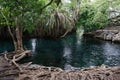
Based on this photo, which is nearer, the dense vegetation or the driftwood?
the driftwood

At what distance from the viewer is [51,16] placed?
33094 mm

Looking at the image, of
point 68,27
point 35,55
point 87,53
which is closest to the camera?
point 35,55

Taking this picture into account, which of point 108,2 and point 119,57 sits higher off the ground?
point 108,2

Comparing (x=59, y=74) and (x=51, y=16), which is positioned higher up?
(x=51, y=16)

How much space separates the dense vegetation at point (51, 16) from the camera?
20778 mm

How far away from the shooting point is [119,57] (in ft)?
77.4

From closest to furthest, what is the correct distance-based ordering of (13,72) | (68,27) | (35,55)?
(13,72) → (35,55) → (68,27)

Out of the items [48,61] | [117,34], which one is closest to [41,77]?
[48,61]

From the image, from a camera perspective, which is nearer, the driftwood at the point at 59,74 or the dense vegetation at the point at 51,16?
the driftwood at the point at 59,74

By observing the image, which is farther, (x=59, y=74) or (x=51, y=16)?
(x=51, y=16)

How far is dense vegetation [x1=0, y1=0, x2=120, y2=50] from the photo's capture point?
68.2 ft

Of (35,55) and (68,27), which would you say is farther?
(68,27)

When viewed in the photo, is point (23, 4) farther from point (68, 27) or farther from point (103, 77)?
point (68, 27)

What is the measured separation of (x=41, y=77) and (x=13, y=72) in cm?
192
